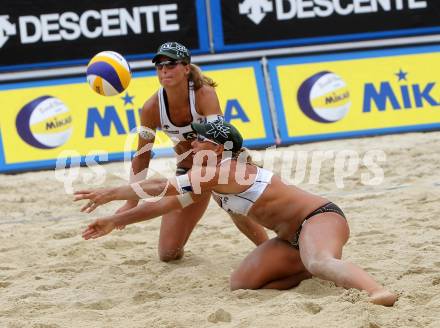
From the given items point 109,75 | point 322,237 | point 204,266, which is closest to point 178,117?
point 109,75

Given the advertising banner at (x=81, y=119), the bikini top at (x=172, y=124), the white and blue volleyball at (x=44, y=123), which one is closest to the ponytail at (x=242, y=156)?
the bikini top at (x=172, y=124)

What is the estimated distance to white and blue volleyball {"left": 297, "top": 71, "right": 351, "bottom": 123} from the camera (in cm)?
961

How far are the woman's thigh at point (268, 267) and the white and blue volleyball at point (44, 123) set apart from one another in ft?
15.3

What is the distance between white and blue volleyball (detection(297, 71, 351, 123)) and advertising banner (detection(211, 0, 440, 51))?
0.58 metres

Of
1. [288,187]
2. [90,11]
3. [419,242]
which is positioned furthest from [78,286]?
[90,11]

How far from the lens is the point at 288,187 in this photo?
4809mm

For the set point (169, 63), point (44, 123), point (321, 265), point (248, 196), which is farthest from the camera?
point (44, 123)

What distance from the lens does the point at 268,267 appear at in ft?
15.6

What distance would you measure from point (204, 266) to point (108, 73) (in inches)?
58.6

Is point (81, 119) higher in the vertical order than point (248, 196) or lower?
higher

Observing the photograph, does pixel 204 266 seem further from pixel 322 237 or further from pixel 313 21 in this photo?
pixel 313 21

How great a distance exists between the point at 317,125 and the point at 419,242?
4196mm

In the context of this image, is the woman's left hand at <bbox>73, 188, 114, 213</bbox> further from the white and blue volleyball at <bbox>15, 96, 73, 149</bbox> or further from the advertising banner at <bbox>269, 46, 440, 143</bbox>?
the advertising banner at <bbox>269, 46, 440, 143</bbox>

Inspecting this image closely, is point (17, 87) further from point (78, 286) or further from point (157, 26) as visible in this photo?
point (78, 286)
